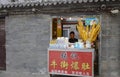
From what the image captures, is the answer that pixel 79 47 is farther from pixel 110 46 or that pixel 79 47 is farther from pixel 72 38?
pixel 110 46

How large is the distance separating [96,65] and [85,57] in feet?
2.25

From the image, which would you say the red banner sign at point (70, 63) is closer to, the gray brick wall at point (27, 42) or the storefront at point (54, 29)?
the storefront at point (54, 29)

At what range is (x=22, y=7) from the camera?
12.5 metres

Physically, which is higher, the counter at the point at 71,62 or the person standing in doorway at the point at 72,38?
the person standing in doorway at the point at 72,38

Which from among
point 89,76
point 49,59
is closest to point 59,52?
point 49,59

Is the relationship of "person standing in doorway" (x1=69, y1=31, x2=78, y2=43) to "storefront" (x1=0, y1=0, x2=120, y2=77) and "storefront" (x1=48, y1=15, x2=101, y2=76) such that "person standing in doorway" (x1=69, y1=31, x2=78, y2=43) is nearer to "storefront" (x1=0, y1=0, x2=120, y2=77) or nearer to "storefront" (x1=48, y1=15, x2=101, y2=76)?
"storefront" (x1=48, y1=15, x2=101, y2=76)

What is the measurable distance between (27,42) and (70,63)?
7.64 ft

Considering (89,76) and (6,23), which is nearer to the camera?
(89,76)

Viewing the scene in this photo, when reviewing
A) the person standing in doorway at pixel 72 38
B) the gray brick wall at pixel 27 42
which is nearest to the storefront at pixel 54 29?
the gray brick wall at pixel 27 42

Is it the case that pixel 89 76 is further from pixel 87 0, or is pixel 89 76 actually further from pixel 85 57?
pixel 87 0

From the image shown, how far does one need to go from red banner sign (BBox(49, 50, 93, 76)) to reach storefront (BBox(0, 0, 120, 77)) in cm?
8

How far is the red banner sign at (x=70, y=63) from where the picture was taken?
36.8 ft

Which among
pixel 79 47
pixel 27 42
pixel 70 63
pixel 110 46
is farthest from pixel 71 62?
pixel 27 42

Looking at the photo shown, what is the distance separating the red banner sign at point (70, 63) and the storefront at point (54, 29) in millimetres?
79
